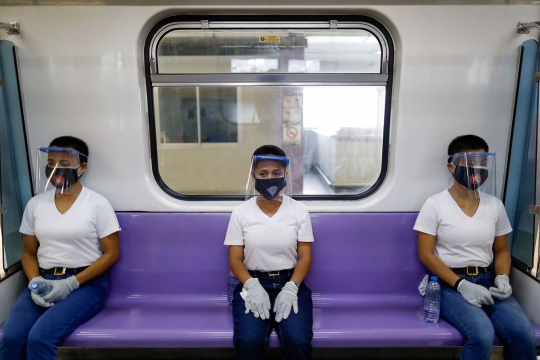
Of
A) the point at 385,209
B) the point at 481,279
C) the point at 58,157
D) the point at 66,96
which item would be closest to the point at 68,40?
the point at 66,96

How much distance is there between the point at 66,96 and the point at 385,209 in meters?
2.36

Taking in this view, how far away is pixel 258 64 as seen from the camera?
2635 mm

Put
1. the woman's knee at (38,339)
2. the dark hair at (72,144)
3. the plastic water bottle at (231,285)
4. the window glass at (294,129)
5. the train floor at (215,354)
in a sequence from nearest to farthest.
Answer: the woman's knee at (38,339) < the dark hair at (72,144) < the plastic water bottle at (231,285) < the train floor at (215,354) < the window glass at (294,129)

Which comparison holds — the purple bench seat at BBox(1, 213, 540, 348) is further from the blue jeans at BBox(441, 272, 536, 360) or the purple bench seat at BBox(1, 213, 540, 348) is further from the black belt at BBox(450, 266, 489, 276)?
the blue jeans at BBox(441, 272, 536, 360)

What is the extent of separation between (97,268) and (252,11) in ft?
6.45

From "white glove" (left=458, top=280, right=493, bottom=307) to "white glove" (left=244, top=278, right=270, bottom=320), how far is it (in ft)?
3.80

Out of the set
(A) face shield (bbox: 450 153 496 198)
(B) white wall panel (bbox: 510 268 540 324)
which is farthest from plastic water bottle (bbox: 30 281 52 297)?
(B) white wall panel (bbox: 510 268 540 324)

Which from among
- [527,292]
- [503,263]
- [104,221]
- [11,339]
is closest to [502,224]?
[503,263]

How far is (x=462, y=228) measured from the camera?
212 cm

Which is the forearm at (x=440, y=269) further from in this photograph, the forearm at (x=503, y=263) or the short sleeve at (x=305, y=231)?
the short sleeve at (x=305, y=231)

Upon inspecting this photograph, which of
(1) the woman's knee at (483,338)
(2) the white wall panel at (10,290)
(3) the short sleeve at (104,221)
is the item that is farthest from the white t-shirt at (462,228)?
(2) the white wall panel at (10,290)

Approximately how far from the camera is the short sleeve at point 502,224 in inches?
86.4

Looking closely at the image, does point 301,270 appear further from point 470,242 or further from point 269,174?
point 470,242

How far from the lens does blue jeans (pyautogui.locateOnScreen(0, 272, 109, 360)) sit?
6.02ft
